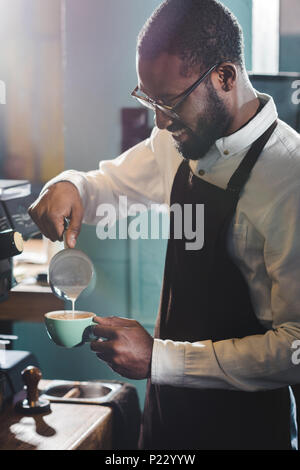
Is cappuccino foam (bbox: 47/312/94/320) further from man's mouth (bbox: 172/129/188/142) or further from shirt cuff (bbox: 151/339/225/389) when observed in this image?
man's mouth (bbox: 172/129/188/142)

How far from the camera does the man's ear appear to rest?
3.55 feet

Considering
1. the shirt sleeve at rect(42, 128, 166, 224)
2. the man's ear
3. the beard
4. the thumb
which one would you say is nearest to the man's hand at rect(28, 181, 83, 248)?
the thumb

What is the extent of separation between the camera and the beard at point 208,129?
3.67ft

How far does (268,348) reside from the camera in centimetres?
106

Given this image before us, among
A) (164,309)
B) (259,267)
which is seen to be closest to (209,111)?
(259,267)

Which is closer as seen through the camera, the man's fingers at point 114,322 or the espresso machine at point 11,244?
the man's fingers at point 114,322

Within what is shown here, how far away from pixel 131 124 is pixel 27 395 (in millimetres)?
918

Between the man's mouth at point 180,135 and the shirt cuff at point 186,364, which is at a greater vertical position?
the man's mouth at point 180,135

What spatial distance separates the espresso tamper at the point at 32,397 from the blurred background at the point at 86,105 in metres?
0.58

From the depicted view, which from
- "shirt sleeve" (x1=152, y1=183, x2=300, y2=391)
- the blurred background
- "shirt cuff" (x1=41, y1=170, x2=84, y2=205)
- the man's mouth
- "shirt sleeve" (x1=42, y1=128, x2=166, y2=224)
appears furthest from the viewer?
the blurred background

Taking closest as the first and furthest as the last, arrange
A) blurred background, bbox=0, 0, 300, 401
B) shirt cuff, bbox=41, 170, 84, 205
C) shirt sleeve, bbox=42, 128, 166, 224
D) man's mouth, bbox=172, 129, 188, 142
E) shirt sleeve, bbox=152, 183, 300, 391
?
shirt sleeve, bbox=152, 183, 300, 391 → man's mouth, bbox=172, 129, 188, 142 → shirt cuff, bbox=41, 170, 84, 205 → shirt sleeve, bbox=42, 128, 166, 224 → blurred background, bbox=0, 0, 300, 401

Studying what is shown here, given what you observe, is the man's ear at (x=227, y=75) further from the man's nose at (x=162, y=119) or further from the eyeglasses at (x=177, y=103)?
the man's nose at (x=162, y=119)

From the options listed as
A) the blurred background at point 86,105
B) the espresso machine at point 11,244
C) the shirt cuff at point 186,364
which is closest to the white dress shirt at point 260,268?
the shirt cuff at point 186,364

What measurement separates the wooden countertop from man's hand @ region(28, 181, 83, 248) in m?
0.39
